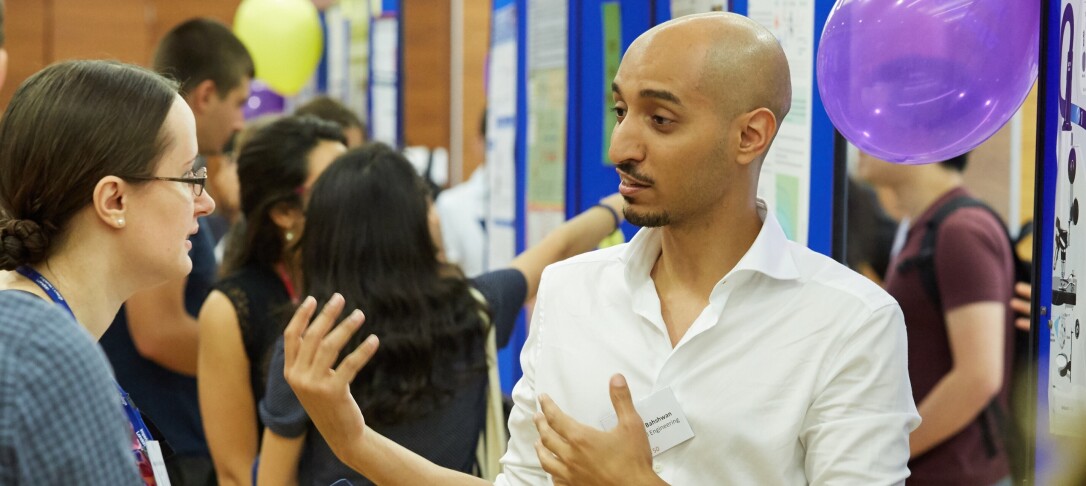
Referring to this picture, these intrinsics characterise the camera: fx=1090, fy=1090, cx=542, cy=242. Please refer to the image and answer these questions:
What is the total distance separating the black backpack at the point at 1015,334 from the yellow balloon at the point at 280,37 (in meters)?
3.69

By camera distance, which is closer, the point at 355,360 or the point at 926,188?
the point at 355,360

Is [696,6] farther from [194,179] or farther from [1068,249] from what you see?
[194,179]

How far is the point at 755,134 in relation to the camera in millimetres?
1567

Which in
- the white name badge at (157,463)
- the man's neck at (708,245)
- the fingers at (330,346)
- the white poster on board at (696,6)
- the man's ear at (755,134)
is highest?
the white poster on board at (696,6)

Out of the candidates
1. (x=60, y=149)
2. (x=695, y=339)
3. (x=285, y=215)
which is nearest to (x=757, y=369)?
(x=695, y=339)

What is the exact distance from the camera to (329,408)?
5.08 ft

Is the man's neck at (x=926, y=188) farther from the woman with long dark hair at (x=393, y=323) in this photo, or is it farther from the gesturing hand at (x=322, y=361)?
the gesturing hand at (x=322, y=361)

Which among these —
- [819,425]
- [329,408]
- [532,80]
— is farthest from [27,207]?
[532,80]

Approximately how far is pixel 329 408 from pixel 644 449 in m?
0.46

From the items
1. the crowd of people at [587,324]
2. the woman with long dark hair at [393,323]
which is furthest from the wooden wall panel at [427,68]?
the crowd of people at [587,324]

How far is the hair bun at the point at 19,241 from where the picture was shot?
1.39 meters

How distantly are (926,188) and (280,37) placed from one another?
3.68 metres

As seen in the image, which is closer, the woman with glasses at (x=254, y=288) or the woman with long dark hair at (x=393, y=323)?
the woman with long dark hair at (x=393, y=323)

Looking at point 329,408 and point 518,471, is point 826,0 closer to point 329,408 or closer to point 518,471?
point 518,471
